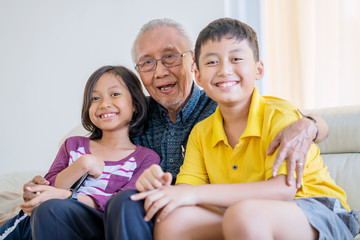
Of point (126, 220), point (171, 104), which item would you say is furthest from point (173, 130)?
point (126, 220)

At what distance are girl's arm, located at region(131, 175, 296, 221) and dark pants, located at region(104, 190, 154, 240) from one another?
0.02 metres

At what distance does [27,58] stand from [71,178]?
256 cm

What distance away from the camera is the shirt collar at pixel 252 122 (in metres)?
1.31

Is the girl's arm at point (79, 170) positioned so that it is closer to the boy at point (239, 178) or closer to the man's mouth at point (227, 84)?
the boy at point (239, 178)

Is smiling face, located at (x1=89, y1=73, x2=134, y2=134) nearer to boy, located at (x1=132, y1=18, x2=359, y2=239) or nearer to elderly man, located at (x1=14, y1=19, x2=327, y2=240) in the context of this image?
elderly man, located at (x1=14, y1=19, x2=327, y2=240)

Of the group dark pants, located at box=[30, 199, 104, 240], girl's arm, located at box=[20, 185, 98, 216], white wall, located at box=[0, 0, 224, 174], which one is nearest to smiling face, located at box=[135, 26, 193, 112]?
girl's arm, located at box=[20, 185, 98, 216]

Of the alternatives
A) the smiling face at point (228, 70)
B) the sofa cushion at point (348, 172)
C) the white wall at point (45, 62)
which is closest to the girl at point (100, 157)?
the smiling face at point (228, 70)

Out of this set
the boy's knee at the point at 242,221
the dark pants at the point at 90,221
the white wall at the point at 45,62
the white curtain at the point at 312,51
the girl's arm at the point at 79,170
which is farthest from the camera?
the white wall at the point at 45,62

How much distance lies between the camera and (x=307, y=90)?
294 cm

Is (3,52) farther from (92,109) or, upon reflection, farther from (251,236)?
(251,236)

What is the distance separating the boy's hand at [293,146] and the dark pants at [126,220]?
0.36m

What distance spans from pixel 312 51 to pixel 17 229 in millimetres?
2185

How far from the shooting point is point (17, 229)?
1565 mm

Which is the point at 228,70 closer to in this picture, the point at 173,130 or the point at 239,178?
the point at 239,178
